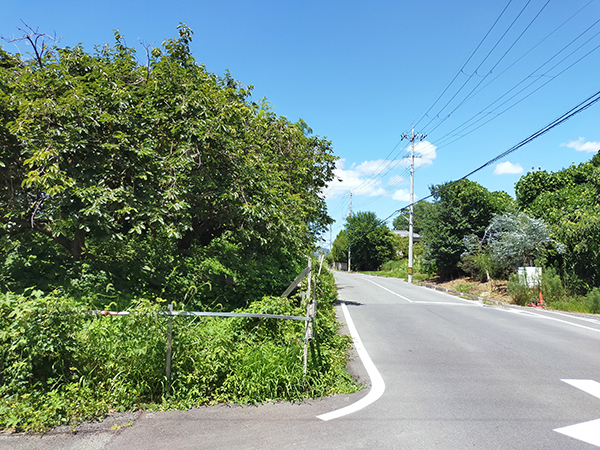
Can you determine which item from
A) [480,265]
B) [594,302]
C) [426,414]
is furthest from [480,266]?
[426,414]

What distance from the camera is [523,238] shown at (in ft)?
55.4

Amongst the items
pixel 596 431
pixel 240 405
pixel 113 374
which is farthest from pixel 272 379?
pixel 596 431

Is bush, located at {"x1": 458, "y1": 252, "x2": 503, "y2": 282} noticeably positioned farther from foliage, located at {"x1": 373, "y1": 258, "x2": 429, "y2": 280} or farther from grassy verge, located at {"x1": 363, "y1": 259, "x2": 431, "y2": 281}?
grassy verge, located at {"x1": 363, "y1": 259, "x2": 431, "y2": 281}

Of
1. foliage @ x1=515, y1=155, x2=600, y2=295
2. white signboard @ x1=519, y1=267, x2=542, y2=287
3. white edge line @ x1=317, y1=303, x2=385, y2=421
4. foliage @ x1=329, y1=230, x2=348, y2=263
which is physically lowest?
white edge line @ x1=317, y1=303, x2=385, y2=421

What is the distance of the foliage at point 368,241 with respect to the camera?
2210 inches

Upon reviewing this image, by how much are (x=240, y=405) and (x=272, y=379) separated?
1.48ft

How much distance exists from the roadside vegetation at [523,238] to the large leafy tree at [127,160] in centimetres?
1114

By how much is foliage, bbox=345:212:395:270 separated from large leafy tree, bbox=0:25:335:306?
48.0 metres

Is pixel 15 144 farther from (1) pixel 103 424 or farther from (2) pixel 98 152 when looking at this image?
(1) pixel 103 424

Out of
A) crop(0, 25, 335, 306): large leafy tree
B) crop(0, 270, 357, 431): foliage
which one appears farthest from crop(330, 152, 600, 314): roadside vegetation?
crop(0, 270, 357, 431): foliage

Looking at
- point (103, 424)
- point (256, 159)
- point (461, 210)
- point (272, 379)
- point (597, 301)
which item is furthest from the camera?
point (461, 210)

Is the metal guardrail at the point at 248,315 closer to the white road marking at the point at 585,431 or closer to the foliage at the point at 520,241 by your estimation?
the white road marking at the point at 585,431

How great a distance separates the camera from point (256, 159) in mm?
7664

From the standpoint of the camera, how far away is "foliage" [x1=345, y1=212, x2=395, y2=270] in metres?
56.1
